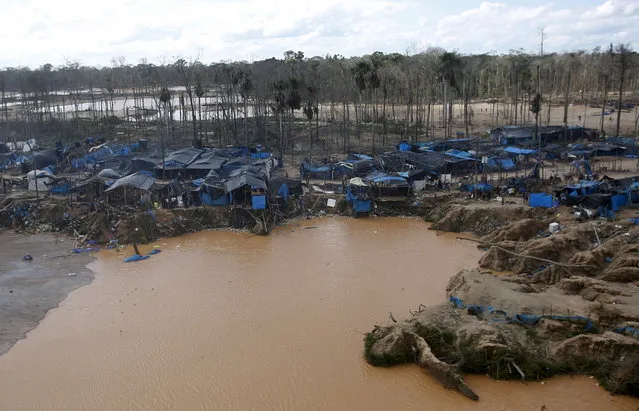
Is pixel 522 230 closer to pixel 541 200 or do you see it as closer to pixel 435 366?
pixel 541 200

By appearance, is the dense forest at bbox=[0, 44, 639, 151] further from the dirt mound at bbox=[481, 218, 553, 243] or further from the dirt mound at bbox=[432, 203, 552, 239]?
the dirt mound at bbox=[481, 218, 553, 243]

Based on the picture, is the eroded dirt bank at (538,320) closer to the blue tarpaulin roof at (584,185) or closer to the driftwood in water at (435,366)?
the driftwood in water at (435,366)

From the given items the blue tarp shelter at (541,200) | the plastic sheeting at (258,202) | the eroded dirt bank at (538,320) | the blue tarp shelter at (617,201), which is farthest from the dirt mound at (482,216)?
the plastic sheeting at (258,202)

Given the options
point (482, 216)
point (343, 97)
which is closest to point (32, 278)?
point (482, 216)

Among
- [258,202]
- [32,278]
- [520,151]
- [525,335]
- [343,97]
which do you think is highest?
[343,97]

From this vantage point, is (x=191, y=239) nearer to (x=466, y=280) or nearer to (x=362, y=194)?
(x=362, y=194)

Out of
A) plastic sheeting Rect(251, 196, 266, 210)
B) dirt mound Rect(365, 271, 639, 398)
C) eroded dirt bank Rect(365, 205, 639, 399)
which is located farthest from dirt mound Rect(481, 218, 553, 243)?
plastic sheeting Rect(251, 196, 266, 210)

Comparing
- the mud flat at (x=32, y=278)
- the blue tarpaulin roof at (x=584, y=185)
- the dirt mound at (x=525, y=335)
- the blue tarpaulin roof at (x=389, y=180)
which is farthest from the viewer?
the blue tarpaulin roof at (x=389, y=180)
